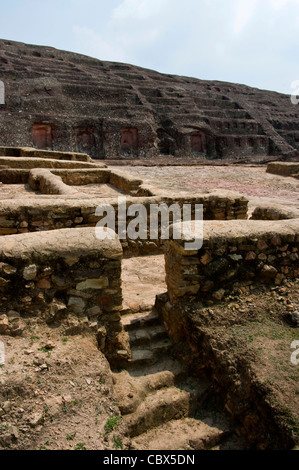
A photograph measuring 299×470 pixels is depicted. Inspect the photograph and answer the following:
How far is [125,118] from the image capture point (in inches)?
1033

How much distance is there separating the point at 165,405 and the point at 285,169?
54.0ft

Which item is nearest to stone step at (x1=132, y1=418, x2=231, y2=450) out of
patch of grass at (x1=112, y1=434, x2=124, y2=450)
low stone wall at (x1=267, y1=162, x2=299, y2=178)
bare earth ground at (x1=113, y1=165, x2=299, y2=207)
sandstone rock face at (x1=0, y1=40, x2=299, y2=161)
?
patch of grass at (x1=112, y1=434, x2=124, y2=450)

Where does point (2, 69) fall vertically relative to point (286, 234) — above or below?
above

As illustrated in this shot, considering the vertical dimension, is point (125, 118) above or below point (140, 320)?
above

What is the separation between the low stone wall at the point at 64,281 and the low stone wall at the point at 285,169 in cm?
1556

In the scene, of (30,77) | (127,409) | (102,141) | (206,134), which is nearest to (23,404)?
(127,409)

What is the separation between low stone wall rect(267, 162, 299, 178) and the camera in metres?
16.8

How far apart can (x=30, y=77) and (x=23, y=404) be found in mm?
33380

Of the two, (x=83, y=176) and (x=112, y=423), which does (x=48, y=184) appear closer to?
(x=83, y=176)

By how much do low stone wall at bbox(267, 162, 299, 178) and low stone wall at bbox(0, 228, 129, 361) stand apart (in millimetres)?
15559

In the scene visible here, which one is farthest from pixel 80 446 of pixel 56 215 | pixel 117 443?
pixel 56 215

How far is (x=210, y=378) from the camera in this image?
10.2 ft

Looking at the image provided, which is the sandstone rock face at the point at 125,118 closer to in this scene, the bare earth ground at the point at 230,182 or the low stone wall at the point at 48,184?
the bare earth ground at the point at 230,182
